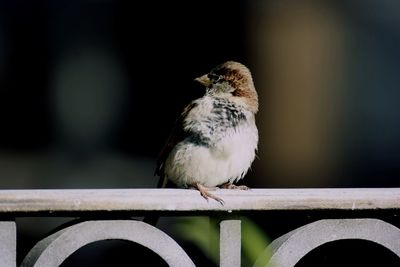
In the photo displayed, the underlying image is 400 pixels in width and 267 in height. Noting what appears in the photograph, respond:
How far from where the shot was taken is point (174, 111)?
4.02 m

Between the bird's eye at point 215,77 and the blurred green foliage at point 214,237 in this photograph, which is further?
the bird's eye at point 215,77

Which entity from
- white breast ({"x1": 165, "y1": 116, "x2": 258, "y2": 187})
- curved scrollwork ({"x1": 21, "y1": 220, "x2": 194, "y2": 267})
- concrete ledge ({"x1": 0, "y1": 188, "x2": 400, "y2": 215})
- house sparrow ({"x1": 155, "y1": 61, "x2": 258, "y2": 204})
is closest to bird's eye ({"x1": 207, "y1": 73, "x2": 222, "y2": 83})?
house sparrow ({"x1": 155, "y1": 61, "x2": 258, "y2": 204})

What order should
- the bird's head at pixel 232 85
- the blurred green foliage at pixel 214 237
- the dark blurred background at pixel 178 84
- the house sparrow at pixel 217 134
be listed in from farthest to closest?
the dark blurred background at pixel 178 84
the bird's head at pixel 232 85
the house sparrow at pixel 217 134
the blurred green foliage at pixel 214 237

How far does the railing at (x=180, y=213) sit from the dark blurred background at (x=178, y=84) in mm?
2820

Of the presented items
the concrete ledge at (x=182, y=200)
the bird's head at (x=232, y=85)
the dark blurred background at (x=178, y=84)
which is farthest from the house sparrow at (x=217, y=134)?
the concrete ledge at (x=182, y=200)

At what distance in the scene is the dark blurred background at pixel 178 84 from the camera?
3836 mm

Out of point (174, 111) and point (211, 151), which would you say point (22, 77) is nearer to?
point (174, 111)

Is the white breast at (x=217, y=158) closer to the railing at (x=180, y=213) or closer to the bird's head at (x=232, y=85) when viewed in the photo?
the bird's head at (x=232, y=85)

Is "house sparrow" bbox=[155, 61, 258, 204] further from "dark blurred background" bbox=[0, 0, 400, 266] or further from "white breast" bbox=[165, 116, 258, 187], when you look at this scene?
"dark blurred background" bbox=[0, 0, 400, 266]

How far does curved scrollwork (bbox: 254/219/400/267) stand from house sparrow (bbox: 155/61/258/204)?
1469 mm

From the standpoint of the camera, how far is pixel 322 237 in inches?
42.1

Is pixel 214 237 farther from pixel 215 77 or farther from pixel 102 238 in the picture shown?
pixel 215 77

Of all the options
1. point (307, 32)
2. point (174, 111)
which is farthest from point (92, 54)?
point (307, 32)

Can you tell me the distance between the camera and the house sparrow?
2633mm
